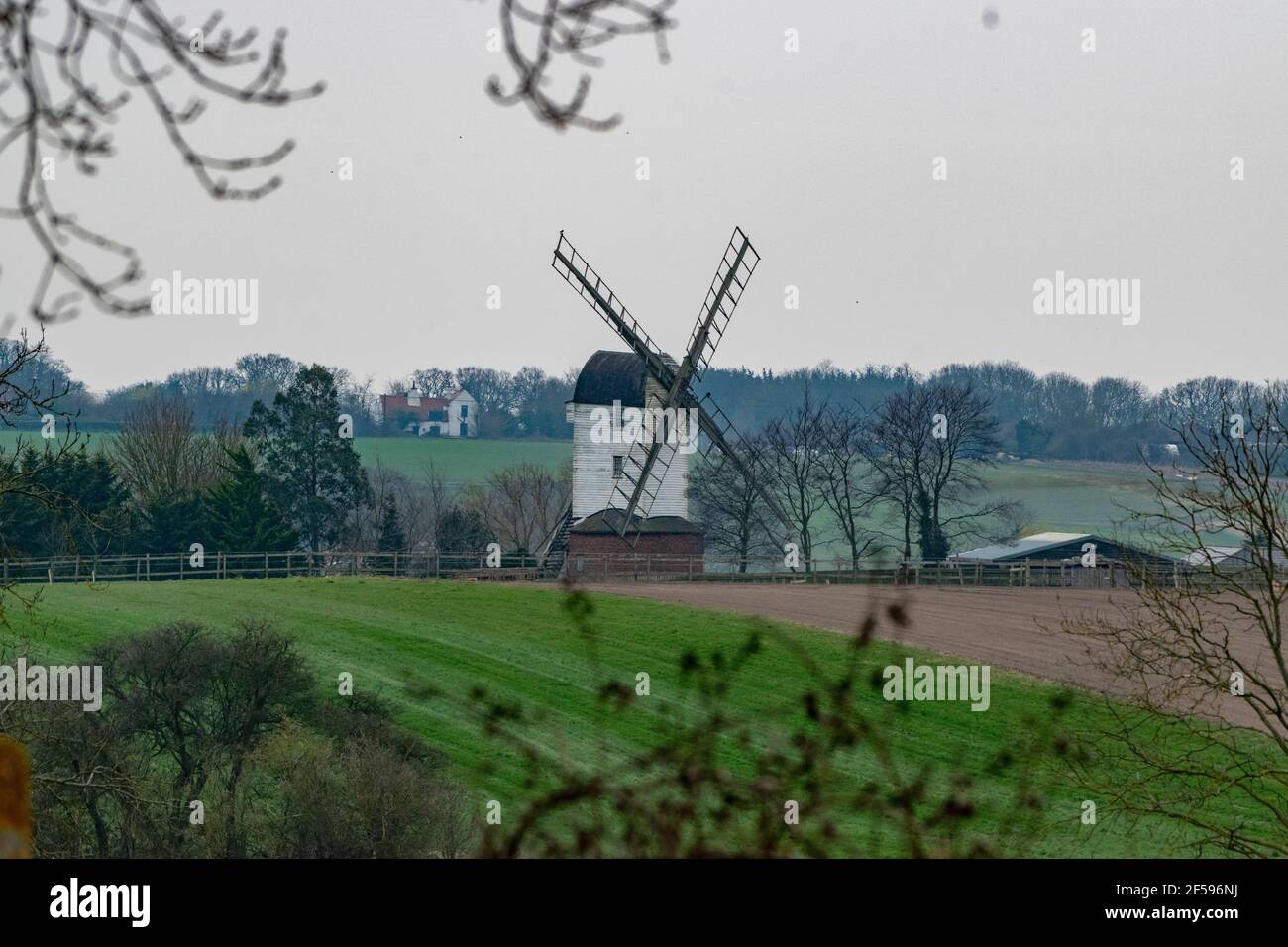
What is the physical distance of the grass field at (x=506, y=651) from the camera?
2622 centimetres

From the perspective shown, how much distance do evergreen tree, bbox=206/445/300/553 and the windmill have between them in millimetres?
9796

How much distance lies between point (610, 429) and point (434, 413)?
103 feet

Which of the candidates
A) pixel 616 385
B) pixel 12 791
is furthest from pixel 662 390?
pixel 12 791

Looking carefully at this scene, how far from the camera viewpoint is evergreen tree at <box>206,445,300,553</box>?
4906 centimetres

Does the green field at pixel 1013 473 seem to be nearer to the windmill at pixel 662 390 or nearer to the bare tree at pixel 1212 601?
the windmill at pixel 662 390

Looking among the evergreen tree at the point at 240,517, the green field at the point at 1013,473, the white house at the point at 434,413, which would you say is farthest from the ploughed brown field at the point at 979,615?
the white house at the point at 434,413

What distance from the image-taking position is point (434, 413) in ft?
262

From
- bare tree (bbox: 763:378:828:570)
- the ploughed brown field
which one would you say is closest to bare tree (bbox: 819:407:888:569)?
bare tree (bbox: 763:378:828:570)

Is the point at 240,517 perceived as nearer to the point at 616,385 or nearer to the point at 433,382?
the point at 616,385

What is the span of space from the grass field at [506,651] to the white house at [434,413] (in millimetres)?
33148

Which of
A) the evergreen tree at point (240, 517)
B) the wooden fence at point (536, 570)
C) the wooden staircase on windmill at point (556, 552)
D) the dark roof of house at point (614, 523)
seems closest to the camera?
the wooden fence at point (536, 570)
